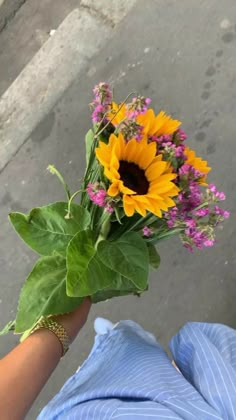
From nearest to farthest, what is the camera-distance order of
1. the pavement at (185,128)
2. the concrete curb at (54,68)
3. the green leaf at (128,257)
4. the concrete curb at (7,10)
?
1. the green leaf at (128,257)
2. the pavement at (185,128)
3. the concrete curb at (54,68)
4. the concrete curb at (7,10)

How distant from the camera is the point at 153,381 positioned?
2.12ft

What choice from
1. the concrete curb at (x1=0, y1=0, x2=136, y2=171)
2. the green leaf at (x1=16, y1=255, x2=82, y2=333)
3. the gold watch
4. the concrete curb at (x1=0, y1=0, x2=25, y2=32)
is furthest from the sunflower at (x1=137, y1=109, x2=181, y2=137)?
the concrete curb at (x1=0, y1=0, x2=25, y2=32)

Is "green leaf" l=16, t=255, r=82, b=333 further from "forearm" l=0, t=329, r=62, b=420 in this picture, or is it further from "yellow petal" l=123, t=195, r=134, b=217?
"yellow petal" l=123, t=195, r=134, b=217

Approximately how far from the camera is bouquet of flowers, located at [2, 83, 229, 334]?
0.55m

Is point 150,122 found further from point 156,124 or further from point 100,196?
point 100,196

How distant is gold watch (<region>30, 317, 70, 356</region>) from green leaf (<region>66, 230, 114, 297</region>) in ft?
0.47

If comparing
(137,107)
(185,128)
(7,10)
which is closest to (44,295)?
(137,107)

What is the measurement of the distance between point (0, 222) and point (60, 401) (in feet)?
2.18

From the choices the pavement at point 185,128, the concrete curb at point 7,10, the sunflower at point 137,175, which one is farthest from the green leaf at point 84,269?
the concrete curb at point 7,10

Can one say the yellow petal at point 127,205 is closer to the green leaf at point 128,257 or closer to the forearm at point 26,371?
the green leaf at point 128,257

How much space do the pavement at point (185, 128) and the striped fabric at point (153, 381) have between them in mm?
333

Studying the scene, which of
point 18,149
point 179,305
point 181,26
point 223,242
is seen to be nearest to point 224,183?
point 223,242

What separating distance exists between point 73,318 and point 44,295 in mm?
117

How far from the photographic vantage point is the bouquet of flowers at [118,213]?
0.55 metres
